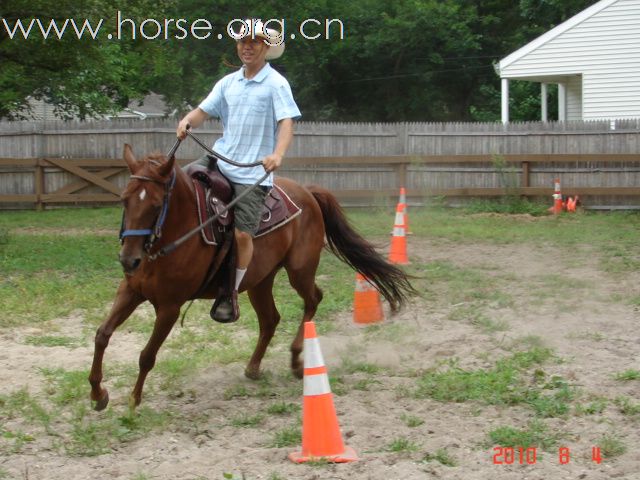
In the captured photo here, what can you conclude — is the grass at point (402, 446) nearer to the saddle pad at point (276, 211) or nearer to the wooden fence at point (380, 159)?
the saddle pad at point (276, 211)

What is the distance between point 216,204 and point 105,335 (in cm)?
122

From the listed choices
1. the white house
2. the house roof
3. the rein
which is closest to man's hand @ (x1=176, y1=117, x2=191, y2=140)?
the rein

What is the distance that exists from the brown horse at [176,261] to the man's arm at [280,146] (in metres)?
0.57

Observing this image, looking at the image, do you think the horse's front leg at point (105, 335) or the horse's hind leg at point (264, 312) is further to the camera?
the horse's hind leg at point (264, 312)

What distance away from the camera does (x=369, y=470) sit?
16.3 feet

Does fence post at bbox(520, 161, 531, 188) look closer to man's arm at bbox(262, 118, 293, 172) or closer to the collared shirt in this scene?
the collared shirt

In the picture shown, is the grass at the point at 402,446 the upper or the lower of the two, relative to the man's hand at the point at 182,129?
lower

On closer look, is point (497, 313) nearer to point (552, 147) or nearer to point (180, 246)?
point (180, 246)

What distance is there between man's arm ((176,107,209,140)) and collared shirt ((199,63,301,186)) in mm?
42

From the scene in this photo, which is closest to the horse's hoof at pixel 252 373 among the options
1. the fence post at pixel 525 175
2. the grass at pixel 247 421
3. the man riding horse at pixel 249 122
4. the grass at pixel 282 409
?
the man riding horse at pixel 249 122


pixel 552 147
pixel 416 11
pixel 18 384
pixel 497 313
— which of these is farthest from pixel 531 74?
pixel 18 384

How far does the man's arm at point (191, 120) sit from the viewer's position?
651 centimetres

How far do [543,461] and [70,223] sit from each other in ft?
52.3

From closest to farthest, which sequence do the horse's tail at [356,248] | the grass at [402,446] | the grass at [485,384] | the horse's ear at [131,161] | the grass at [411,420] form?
→ the grass at [402,446] → the grass at [411,420] → the horse's ear at [131,161] → the grass at [485,384] → the horse's tail at [356,248]
